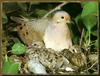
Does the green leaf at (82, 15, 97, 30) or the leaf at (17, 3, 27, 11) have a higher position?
the leaf at (17, 3, 27, 11)

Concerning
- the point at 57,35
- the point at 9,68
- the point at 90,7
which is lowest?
the point at 9,68

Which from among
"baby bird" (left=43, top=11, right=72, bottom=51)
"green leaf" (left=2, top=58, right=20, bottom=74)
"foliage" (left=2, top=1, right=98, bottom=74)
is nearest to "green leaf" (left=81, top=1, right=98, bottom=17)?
"foliage" (left=2, top=1, right=98, bottom=74)

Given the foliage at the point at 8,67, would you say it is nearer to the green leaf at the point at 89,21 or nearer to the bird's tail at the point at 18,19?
the bird's tail at the point at 18,19

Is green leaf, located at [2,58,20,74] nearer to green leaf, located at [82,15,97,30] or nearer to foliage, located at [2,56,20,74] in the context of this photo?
foliage, located at [2,56,20,74]

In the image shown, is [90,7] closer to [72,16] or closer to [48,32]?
[72,16]

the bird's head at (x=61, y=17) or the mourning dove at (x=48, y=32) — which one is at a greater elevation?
the bird's head at (x=61, y=17)

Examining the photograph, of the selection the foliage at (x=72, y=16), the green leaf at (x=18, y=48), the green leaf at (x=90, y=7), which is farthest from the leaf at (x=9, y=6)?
the green leaf at (x=90, y=7)

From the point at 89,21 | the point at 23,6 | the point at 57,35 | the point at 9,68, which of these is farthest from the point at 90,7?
the point at 9,68
